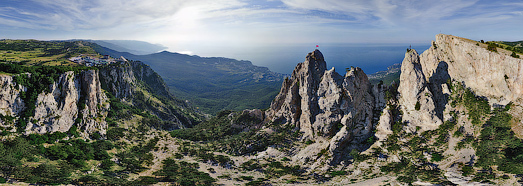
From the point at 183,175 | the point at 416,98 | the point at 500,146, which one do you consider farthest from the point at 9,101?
the point at 500,146

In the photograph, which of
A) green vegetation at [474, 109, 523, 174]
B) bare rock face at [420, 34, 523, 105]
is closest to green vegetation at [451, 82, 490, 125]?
bare rock face at [420, 34, 523, 105]

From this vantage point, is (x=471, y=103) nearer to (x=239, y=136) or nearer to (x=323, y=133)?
(x=323, y=133)

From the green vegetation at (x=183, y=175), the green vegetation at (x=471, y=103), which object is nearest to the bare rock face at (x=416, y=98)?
the green vegetation at (x=471, y=103)

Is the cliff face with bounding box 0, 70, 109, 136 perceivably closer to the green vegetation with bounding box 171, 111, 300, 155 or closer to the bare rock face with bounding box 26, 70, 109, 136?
the bare rock face with bounding box 26, 70, 109, 136

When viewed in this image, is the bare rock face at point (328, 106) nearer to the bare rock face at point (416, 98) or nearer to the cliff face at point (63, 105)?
the bare rock face at point (416, 98)

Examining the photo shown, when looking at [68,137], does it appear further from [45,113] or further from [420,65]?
[420,65]

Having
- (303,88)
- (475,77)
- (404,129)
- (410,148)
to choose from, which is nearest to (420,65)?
(475,77)
